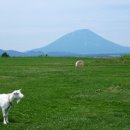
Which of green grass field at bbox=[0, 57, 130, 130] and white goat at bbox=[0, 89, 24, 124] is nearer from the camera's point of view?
white goat at bbox=[0, 89, 24, 124]

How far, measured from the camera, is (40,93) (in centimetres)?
3086

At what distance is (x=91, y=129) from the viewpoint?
1802 centimetres

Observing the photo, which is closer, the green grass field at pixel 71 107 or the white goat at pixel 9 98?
the white goat at pixel 9 98

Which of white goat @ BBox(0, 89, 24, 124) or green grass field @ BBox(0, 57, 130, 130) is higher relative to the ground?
white goat @ BBox(0, 89, 24, 124)

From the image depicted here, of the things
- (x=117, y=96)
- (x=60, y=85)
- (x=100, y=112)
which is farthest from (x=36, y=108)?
(x=60, y=85)

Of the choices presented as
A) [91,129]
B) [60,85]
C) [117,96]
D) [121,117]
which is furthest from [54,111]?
[60,85]

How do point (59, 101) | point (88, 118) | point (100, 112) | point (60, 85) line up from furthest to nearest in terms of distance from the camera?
point (60, 85) < point (59, 101) < point (100, 112) < point (88, 118)

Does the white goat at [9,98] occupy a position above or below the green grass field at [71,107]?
above

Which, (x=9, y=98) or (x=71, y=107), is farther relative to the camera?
(x=71, y=107)

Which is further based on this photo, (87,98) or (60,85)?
(60,85)

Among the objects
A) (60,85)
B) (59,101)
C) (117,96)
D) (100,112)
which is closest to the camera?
(100,112)

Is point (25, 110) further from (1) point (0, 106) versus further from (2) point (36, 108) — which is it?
(1) point (0, 106)

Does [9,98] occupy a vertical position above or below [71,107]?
above

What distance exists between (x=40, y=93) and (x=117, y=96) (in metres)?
5.10
